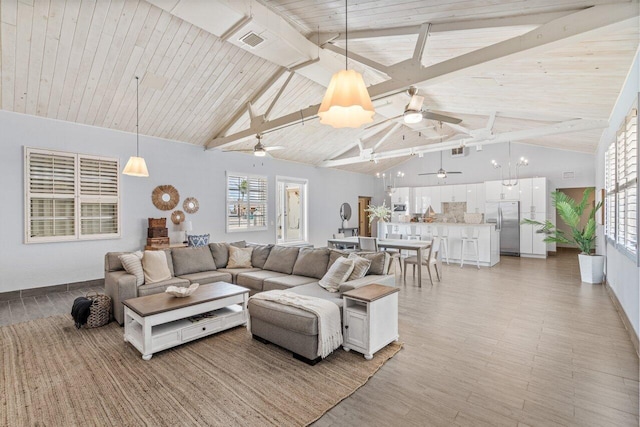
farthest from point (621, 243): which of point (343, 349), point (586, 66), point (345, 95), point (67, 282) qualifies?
point (67, 282)

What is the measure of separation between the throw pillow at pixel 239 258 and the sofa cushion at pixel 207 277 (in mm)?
365

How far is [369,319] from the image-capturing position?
2.86 m

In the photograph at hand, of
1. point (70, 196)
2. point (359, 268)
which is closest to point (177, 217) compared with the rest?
point (70, 196)

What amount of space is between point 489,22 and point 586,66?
135 centimetres

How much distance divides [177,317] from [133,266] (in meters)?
1.40

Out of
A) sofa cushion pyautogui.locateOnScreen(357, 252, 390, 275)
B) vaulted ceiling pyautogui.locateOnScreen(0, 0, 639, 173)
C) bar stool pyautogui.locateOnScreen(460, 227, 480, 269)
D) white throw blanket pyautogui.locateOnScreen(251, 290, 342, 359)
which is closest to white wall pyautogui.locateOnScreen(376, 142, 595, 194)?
bar stool pyautogui.locateOnScreen(460, 227, 480, 269)

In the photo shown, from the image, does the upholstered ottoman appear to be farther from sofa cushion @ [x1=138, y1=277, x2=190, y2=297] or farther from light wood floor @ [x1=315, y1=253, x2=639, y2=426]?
sofa cushion @ [x1=138, y1=277, x2=190, y2=297]

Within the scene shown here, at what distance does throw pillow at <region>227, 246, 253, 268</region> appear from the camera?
17.0 feet

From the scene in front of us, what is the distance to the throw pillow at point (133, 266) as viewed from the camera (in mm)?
4020

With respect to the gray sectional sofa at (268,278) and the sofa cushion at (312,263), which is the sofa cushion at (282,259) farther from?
the sofa cushion at (312,263)

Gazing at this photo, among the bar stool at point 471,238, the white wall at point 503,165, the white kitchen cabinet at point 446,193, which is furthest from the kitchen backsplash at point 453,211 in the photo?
the bar stool at point 471,238

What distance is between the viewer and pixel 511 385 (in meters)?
2.45

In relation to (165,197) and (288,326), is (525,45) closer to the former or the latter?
(288,326)

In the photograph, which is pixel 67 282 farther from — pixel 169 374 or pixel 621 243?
pixel 621 243
